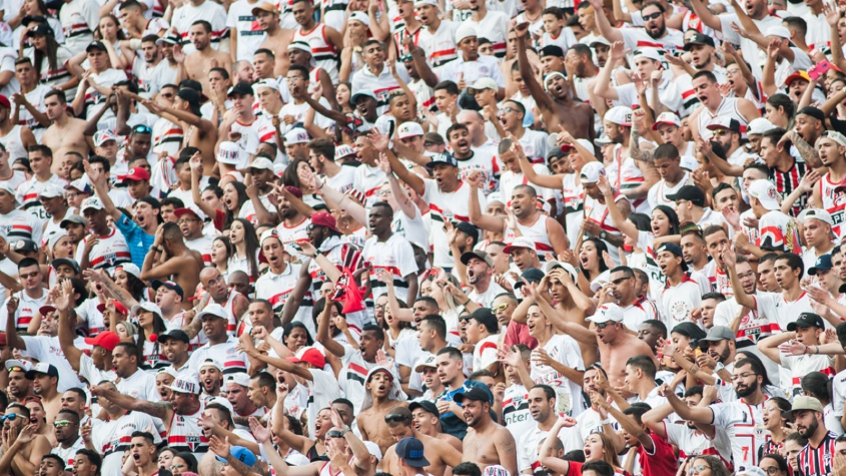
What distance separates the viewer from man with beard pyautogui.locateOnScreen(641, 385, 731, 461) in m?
10.6

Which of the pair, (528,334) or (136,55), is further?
(136,55)

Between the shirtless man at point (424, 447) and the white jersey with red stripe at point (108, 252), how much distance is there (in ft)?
18.6

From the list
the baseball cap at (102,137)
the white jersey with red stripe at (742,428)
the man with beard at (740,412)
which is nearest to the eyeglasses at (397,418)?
the man with beard at (740,412)

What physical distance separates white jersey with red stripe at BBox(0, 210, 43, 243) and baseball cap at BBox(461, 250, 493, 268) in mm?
5781

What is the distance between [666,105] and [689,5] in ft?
5.33

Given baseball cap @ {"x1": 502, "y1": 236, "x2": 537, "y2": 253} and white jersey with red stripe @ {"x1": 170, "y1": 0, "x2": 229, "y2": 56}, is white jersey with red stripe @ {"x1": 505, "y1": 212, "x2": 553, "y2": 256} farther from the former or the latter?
white jersey with red stripe @ {"x1": 170, "y1": 0, "x2": 229, "y2": 56}

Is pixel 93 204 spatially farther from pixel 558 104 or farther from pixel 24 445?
pixel 558 104

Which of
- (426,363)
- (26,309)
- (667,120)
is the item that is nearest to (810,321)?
(426,363)

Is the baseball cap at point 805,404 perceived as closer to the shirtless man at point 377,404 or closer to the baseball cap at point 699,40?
the shirtless man at point 377,404

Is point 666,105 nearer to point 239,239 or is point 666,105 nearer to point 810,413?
point 239,239

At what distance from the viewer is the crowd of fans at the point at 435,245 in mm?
11266

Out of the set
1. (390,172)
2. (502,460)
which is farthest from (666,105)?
(502,460)

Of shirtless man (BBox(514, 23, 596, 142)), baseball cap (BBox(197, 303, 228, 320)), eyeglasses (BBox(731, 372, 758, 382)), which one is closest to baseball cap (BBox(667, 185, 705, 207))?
shirtless man (BBox(514, 23, 596, 142))

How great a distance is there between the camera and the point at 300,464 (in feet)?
39.3
